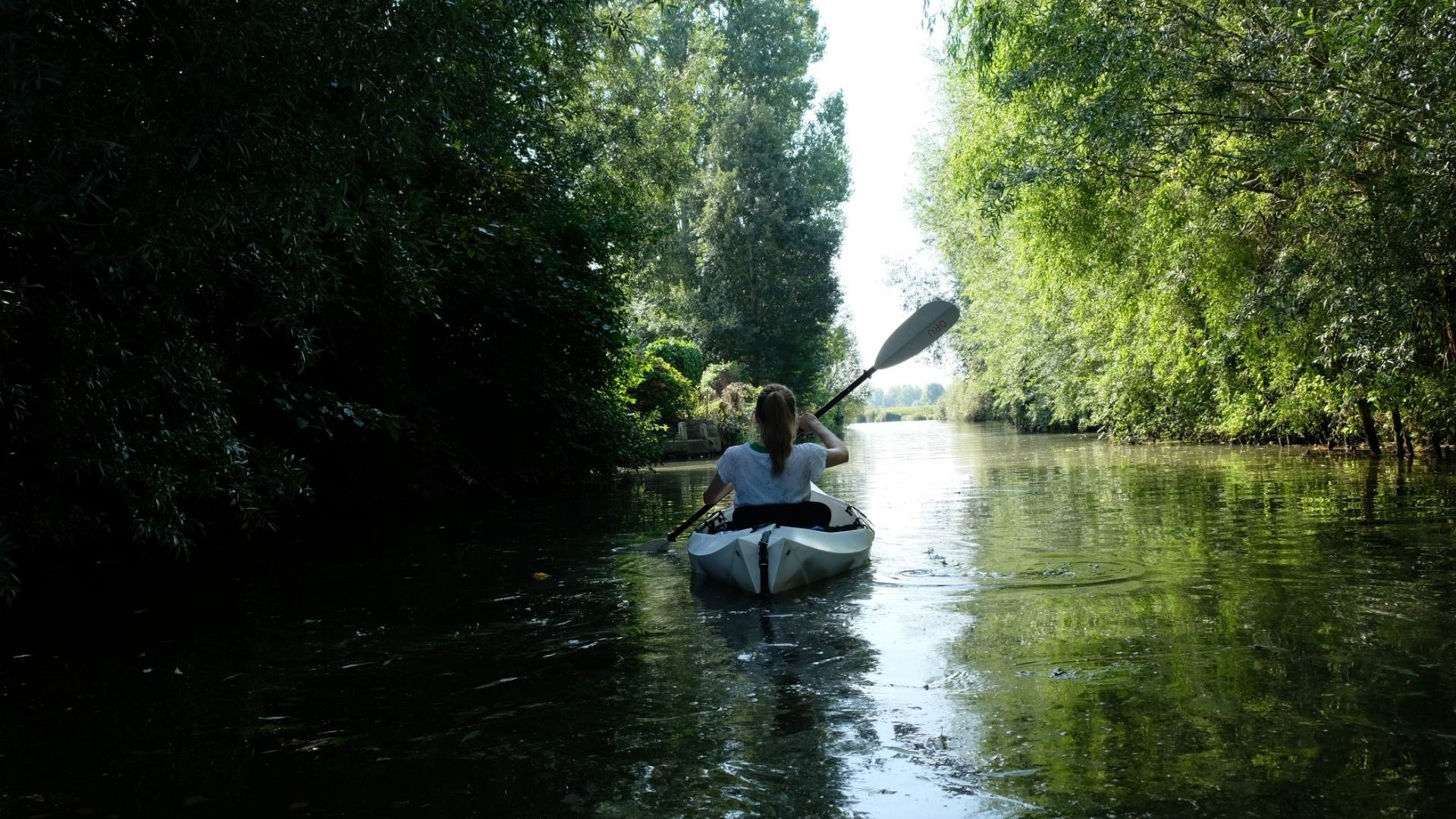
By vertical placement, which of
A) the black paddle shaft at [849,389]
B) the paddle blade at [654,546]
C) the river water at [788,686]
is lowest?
the river water at [788,686]

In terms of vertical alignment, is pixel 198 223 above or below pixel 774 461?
above

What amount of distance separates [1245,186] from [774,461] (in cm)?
844

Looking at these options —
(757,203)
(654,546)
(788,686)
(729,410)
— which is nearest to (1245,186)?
(654,546)

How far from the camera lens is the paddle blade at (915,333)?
9953 mm

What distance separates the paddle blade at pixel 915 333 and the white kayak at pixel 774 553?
2.43m

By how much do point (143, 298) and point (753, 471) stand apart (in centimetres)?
383

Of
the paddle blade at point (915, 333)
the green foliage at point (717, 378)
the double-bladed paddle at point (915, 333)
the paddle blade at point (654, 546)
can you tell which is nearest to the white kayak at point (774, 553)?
the paddle blade at point (654, 546)

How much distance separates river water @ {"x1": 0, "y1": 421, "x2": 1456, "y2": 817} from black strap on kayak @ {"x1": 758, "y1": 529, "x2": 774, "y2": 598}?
121mm

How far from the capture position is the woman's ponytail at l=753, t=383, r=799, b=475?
744 cm

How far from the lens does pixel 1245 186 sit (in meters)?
13.1

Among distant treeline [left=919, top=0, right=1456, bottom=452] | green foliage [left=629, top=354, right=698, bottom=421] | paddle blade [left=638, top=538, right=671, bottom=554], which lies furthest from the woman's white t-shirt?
green foliage [left=629, top=354, right=698, bottom=421]

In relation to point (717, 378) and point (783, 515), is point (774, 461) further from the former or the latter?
point (717, 378)

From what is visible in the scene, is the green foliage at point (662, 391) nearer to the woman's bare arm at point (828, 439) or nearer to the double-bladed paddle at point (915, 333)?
the double-bladed paddle at point (915, 333)

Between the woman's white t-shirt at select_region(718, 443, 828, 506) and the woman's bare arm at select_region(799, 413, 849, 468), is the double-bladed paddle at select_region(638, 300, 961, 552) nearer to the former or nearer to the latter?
the woman's bare arm at select_region(799, 413, 849, 468)
